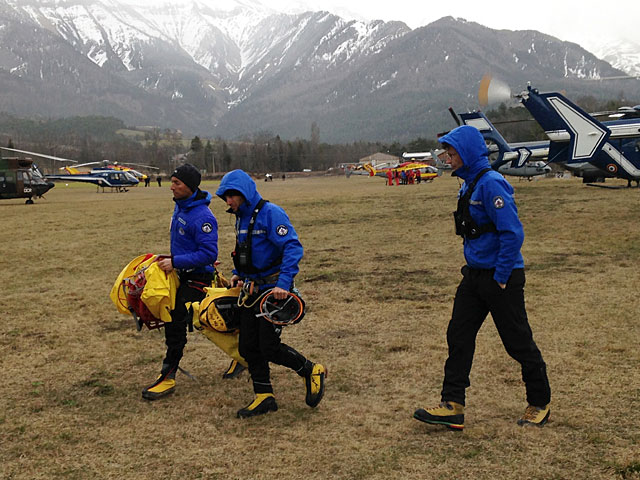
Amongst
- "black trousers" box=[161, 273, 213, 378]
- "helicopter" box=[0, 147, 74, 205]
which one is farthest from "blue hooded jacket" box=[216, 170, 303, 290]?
"helicopter" box=[0, 147, 74, 205]

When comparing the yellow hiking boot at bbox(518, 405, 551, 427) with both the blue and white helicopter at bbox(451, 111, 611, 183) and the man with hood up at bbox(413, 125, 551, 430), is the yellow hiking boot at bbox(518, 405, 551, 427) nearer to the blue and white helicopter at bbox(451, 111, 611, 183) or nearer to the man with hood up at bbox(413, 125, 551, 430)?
the man with hood up at bbox(413, 125, 551, 430)

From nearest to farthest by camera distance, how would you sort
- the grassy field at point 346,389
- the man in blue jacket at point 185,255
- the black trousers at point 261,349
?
the grassy field at point 346,389
the black trousers at point 261,349
the man in blue jacket at point 185,255

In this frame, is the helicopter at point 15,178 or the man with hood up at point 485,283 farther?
the helicopter at point 15,178

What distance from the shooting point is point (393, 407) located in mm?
4664

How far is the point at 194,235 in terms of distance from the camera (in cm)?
496

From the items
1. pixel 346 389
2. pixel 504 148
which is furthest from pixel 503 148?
pixel 346 389

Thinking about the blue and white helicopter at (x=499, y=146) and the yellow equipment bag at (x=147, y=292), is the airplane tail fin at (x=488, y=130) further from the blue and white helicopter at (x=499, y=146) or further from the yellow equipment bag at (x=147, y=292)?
the yellow equipment bag at (x=147, y=292)

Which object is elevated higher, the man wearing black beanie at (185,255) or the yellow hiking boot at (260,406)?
the man wearing black beanie at (185,255)

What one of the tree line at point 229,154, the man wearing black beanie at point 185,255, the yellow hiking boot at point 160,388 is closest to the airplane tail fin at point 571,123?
the man wearing black beanie at point 185,255

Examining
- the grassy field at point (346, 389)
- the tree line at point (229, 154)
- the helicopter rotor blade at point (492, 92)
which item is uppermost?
the tree line at point (229, 154)

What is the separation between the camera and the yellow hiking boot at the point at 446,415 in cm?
416

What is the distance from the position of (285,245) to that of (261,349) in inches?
36.0

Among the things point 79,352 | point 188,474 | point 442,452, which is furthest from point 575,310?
point 79,352

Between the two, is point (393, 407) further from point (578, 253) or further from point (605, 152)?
point (605, 152)
